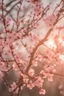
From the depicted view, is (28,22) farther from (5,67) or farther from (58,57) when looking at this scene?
(5,67)

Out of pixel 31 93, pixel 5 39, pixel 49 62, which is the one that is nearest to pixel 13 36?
pixel 5 39

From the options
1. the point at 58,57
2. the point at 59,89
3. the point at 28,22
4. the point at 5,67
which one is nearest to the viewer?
the point at 28,22

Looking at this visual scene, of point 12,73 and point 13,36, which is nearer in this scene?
point 13,36

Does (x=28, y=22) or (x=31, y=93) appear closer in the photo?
(x=28, y=22)

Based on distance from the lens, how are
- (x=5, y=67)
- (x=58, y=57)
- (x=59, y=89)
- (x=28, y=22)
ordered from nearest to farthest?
(x=28, y=22), (x=58, y=57), (x=5, y=67), (x=59, y=89)

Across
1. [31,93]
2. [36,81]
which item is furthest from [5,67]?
[31,93]

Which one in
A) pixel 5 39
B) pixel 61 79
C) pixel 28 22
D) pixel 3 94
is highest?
pixel 28 22

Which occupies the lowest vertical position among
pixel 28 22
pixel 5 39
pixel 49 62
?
pixel 49 62

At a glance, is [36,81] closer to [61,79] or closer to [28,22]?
[28,22]

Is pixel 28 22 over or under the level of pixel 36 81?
over
